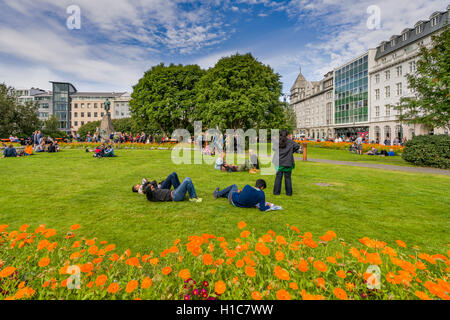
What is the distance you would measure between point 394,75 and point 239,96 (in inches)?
1550

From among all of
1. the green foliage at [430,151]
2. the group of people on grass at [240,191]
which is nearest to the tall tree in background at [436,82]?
the green foliage at [430,151]

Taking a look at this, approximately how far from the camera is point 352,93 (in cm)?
6103

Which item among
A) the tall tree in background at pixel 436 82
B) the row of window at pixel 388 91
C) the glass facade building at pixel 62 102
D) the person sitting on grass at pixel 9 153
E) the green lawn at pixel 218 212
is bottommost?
the green lawn at pixel 218 212

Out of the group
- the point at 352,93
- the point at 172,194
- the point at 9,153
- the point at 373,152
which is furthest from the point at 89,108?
the point at 172,194

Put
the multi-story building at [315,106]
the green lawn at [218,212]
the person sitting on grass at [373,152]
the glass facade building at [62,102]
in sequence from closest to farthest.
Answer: the green lawn at [218,212]
the person sitting on grass at [373,152]
the multi-story building at [315,106]
the glass facade building at [62,102]

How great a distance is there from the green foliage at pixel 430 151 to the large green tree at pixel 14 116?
56352mm

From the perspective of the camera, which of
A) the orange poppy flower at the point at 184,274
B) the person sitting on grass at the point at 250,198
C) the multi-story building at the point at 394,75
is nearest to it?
the orange poppy flower at the point at 184,274

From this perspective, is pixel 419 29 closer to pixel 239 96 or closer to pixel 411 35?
pixel 411 35

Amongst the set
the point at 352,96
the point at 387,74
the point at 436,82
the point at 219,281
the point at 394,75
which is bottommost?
the point at 219,281

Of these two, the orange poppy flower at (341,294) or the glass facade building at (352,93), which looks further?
the glass facade building at (352,93)

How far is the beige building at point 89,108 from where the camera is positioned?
9900 centimetres

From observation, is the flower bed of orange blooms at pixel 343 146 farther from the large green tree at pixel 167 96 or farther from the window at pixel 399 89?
the window at pixel 399 89

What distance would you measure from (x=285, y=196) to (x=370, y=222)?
2.77m
